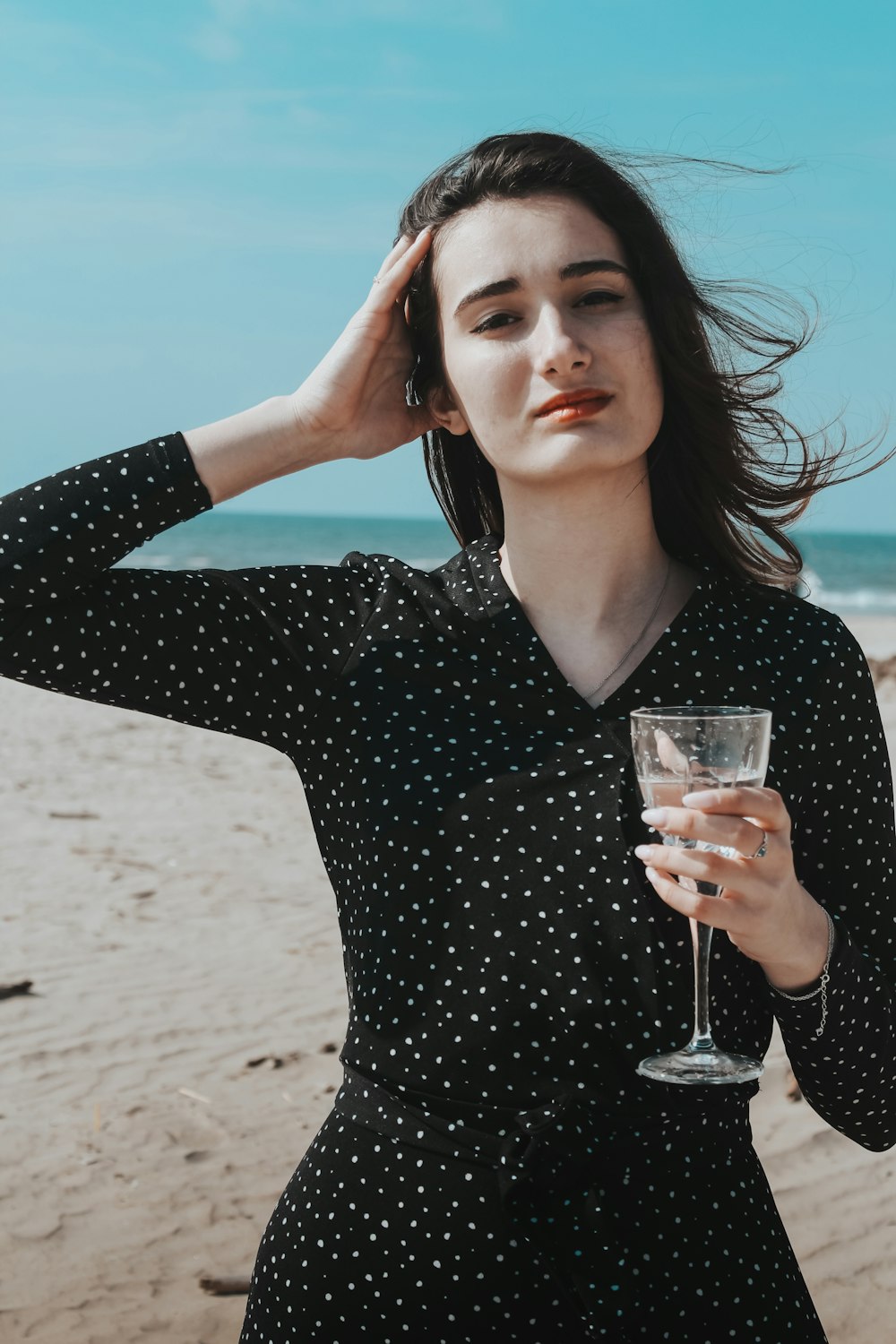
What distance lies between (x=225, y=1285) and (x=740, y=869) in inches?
142

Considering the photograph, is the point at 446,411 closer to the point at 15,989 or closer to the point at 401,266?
the point at 401,266

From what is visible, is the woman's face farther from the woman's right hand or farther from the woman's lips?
the woman's right hand

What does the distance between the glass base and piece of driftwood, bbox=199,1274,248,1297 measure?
10.6ft

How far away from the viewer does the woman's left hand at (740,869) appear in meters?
1.73

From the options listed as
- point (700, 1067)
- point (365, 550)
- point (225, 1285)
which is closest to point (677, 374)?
point (700, 1067)

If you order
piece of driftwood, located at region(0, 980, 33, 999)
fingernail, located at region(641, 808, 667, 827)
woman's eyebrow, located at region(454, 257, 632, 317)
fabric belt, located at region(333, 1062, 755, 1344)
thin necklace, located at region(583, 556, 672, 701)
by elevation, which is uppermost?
woman's eyebrow, located at region(454, 257, 632, 317)

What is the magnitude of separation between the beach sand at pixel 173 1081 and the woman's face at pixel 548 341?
10.9 ft

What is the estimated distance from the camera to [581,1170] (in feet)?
6.84

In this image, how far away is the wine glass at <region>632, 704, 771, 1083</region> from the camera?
5.93ft

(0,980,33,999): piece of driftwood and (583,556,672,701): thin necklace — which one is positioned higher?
(583,556,672,701): thin necklace

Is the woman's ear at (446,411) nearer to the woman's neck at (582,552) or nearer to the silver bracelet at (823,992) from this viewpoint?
the woman's neck at (582,552)

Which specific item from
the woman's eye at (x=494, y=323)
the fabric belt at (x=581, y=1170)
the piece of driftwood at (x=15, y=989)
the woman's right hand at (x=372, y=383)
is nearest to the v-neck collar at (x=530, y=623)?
the woman's right hand at (x=372, y=383)

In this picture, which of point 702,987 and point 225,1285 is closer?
point 702,987

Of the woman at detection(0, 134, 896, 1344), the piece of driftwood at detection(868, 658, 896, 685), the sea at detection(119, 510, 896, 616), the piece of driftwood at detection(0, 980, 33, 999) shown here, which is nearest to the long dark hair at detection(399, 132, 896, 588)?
the woman at detection(0, 134, 896, 1344)
